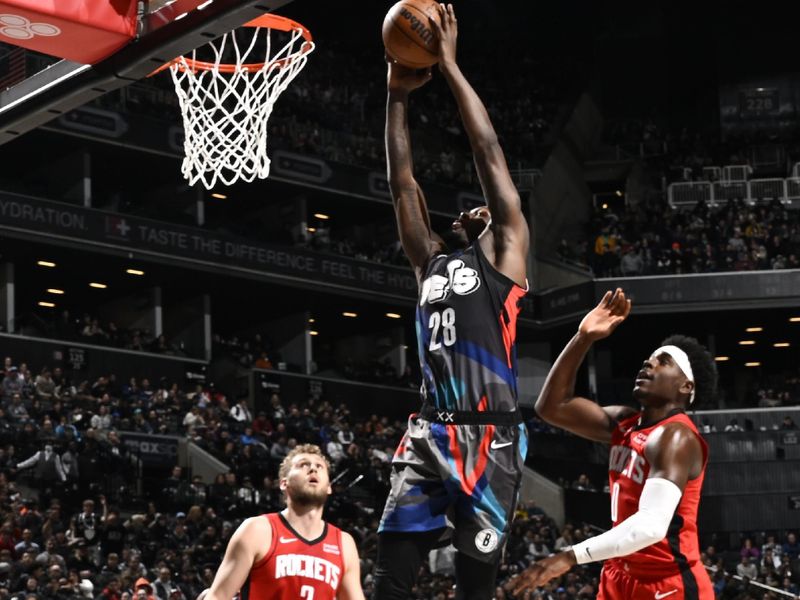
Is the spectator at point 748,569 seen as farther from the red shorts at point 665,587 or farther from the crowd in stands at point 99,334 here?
the red shorts at point 665,587

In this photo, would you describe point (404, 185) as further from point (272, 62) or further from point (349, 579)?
point (272, 62)

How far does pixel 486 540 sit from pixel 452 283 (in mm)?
964

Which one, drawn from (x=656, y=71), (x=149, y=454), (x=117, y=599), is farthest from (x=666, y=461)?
(x=656, y=71)

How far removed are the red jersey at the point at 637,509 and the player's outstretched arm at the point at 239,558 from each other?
1404mm

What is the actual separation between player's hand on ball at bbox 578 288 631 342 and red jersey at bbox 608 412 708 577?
1.41 feet

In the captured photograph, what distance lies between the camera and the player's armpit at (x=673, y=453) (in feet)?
15.7

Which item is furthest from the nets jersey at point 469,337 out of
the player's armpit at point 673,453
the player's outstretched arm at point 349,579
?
the player's outstretched arm at point 349,579

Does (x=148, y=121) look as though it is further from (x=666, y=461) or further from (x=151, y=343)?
(x=666, y=461)

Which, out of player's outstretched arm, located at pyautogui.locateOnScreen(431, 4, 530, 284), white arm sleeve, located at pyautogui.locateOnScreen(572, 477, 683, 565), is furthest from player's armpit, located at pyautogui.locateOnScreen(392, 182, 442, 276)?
white arm sleeve, located at pyautogui.locateOnScreen(572, 477, 683, 565)

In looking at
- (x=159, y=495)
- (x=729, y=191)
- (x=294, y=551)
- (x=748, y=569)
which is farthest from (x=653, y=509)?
(x=729, y=191)

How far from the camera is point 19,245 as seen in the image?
25312 mm

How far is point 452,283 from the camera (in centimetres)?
488

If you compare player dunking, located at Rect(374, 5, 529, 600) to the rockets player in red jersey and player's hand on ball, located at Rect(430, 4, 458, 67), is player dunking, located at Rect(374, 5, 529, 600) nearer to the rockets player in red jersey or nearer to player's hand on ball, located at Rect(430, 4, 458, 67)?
player's hand on ball, located at Rect(430, 4, 458, 67)

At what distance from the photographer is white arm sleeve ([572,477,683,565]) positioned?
469cm
